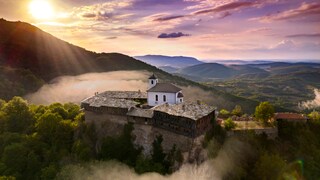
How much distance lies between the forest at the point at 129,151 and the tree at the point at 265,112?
2628 millimetres

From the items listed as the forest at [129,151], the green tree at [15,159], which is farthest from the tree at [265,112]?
the green tree at [15,159]

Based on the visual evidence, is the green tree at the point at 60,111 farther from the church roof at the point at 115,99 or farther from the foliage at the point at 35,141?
the church roof at the point at 115,99

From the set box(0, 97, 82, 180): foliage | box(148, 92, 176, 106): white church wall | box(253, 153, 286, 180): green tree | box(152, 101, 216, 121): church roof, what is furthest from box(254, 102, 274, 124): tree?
box(0, 97, 82, 180): foliage

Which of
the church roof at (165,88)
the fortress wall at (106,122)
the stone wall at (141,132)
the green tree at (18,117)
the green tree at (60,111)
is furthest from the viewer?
the green tree at (60,111)

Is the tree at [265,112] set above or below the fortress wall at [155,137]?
above

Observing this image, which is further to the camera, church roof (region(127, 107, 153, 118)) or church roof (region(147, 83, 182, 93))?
church roof (region(147, 83, 182, 93))

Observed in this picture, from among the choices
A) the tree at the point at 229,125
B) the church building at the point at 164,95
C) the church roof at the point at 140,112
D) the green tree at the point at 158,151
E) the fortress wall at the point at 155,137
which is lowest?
the green tree at the point at 158,151

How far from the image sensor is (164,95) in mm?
58188

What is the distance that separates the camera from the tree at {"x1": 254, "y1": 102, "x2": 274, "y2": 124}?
5834 cm

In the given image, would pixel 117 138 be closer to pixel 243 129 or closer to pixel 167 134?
pixel 167 134

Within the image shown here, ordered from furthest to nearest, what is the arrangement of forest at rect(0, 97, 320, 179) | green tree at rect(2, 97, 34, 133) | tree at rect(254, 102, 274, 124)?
green tree at rect(2, 97, 34, 133) → tree at rect(254, 102, 274, 124) → forest at rect(0, 97, 320, 179)

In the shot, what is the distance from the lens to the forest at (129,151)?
50531mm

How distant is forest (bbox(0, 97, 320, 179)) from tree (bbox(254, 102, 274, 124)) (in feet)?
8.62

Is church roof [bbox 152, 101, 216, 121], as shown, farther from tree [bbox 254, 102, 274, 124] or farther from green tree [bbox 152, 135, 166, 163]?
tree [bbox 254, 102, 274, 124]
